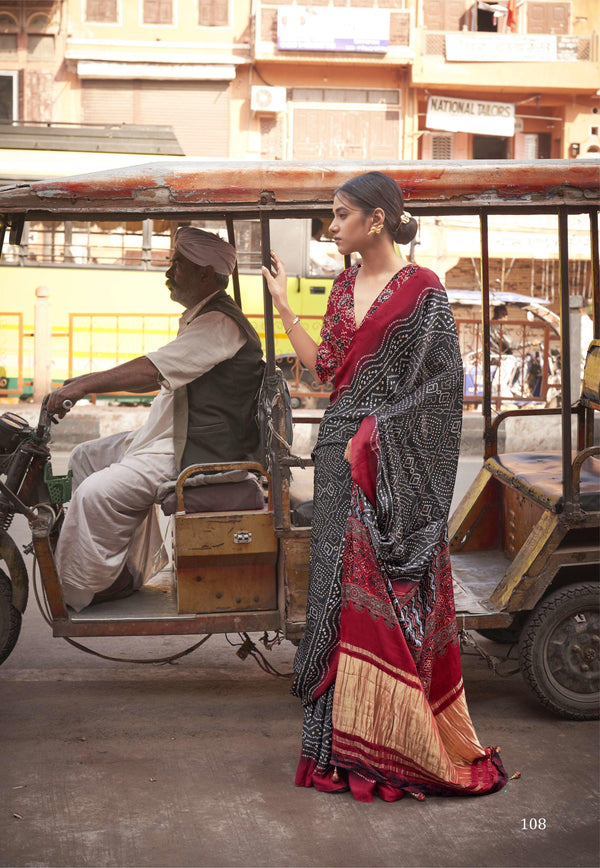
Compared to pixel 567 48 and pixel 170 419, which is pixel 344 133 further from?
pixel 170 419

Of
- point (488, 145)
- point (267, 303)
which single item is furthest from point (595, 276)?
point (488, 145)

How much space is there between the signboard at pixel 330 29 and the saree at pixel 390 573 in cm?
2226

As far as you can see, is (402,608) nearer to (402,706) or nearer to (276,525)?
(402,706)

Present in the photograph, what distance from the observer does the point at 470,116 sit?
24.6 m

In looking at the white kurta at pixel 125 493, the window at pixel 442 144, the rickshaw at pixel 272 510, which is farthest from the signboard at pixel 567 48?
the white kurta at pixel 125 493

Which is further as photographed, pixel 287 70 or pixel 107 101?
pixel 287 70

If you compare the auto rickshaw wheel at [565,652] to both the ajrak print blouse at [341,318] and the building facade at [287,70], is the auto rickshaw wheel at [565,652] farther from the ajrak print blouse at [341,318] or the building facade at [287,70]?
the building facade at [287,70]

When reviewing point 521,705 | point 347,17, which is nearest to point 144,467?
point 521,705

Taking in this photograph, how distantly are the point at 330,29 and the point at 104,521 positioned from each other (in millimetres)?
22524

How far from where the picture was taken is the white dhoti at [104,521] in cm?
368

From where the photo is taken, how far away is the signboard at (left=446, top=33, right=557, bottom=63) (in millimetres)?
24344

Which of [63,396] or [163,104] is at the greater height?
[163,104]

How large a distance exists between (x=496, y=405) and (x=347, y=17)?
1499 centimetres

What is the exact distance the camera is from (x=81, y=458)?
4250mm
